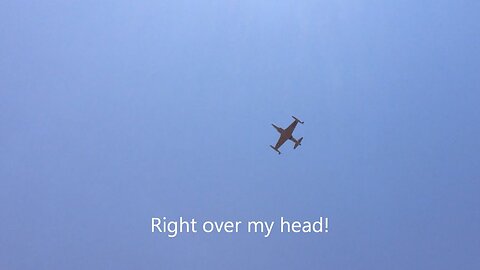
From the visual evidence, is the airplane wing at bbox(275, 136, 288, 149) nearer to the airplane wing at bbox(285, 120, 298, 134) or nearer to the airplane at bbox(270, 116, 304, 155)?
the airplane at bbox(270, 116, 304, 155)

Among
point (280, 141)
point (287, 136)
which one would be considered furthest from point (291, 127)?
point (280, 141)

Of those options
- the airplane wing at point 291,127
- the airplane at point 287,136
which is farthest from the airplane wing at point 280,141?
the airplane wing at point 291,127

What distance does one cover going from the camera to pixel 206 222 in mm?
15039

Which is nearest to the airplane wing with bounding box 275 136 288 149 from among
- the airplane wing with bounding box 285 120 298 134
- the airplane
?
the airplane

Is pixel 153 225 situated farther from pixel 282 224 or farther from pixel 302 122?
pixel 302 122

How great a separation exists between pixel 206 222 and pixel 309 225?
337 cm

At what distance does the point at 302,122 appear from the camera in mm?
15852

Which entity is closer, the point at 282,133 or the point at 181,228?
the point at 181,228

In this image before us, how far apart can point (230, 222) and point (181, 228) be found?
1.62m

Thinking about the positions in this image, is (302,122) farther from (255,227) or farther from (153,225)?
(153,225)

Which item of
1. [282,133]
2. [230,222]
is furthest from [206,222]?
[282,133]

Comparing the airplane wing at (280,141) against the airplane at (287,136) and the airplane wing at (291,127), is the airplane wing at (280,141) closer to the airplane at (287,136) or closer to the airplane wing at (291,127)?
the airplane at (287,136)

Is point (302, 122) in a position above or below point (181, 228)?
above

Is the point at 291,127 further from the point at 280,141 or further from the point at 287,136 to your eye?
the point at 280,141
